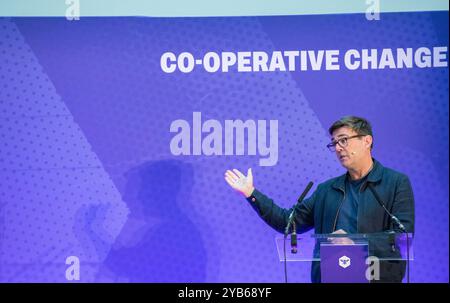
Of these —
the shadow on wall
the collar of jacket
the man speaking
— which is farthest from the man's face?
the shadow on wall

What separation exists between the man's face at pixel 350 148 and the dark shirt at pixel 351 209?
0.14 metres

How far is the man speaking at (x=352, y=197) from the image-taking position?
4.57 meters

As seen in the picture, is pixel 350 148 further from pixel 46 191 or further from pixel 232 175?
pixel 46 191

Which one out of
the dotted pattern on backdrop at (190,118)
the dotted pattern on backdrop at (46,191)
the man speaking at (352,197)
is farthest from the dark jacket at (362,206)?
the dotted pattern on backdrop at (46,191)

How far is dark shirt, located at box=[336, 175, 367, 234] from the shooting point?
15.3 ft

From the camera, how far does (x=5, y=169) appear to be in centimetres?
559

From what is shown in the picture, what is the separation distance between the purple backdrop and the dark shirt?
0.73m

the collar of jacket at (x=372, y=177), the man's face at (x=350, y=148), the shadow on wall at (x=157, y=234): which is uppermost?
the man's face at (x=350, y=148)

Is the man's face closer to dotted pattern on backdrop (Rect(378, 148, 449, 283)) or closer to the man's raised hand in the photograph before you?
the man's raised hand

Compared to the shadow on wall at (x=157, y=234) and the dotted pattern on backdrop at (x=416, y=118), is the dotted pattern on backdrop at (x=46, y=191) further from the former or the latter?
the dotted pattern on backdrop at (x=416, y=118)

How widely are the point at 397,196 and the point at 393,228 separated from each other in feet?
0.77

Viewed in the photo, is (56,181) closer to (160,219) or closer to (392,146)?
(160,219)

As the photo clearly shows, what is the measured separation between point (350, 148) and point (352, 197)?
320 millimetres

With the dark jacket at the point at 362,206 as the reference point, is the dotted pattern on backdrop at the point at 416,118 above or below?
above
